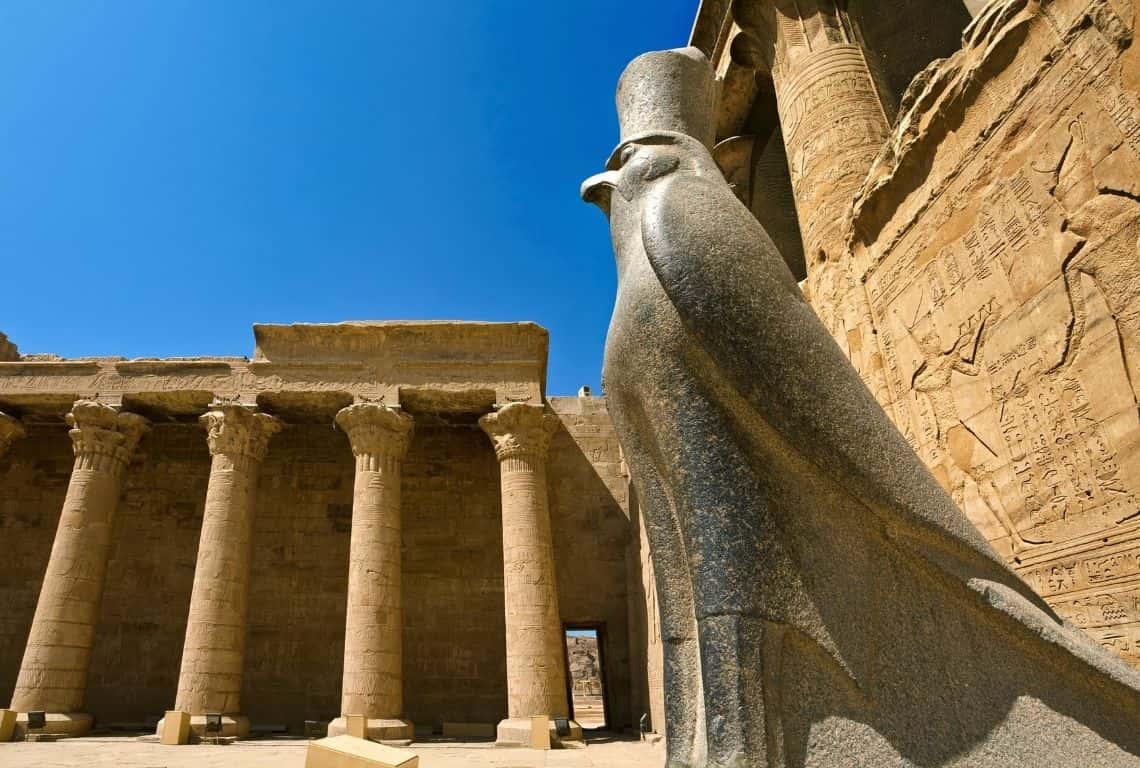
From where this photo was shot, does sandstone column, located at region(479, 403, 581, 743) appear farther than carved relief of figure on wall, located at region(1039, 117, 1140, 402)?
Yes

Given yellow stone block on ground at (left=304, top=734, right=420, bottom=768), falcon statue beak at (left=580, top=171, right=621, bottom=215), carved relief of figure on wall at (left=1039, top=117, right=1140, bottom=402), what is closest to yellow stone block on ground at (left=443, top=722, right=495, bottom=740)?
yellow stone block on ground at (left=304, top=734, right=420, bottom=768)

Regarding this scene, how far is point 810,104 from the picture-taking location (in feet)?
25.6

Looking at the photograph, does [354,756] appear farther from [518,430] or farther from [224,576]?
[518,430]

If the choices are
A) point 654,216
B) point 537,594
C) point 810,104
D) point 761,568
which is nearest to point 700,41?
point 810,104

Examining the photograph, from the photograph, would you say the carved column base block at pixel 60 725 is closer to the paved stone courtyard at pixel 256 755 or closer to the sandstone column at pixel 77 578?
the sandstone column at pixel 77 578

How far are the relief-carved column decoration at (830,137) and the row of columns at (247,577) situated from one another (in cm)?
680

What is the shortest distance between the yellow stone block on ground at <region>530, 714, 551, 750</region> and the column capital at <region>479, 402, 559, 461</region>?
14.3 ft

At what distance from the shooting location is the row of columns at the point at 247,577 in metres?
11.0

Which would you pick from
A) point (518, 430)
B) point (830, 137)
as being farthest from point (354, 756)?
point (518, 430)

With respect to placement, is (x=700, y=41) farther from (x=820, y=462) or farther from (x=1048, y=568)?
(x=820, y=462)

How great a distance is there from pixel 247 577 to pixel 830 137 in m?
10.9

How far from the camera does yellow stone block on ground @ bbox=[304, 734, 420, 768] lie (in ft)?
17.7

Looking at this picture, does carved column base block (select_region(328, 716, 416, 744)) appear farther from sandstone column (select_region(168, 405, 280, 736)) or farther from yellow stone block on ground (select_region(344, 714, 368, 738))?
sandstone column (select_region(168, 405, 280, 736))

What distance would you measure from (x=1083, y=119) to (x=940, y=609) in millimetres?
3645
